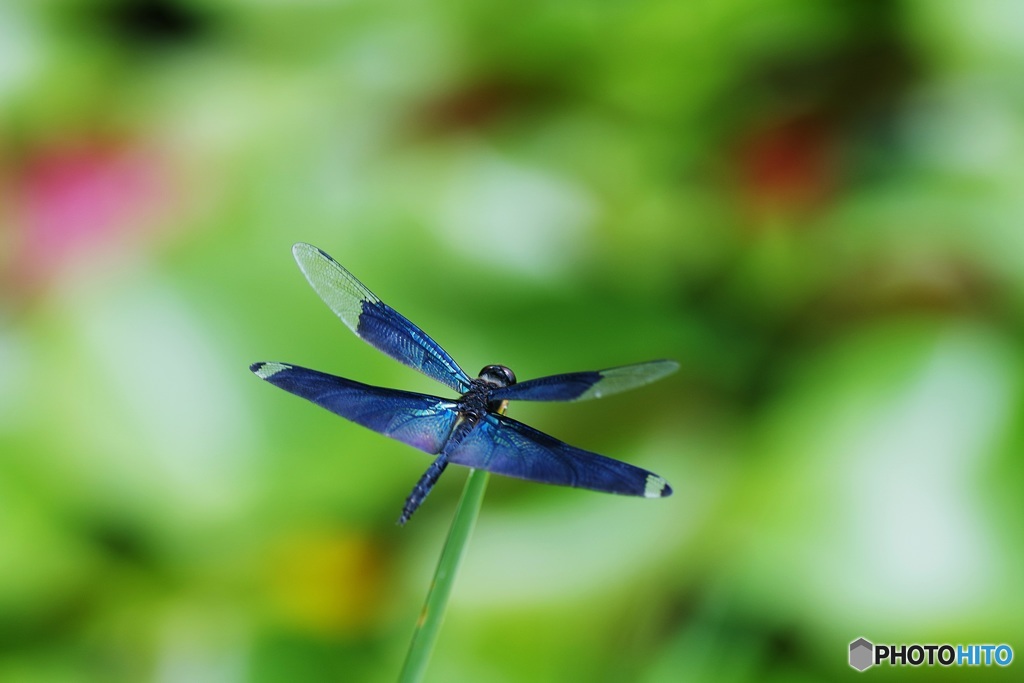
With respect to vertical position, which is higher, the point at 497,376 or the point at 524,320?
the point at 524,320

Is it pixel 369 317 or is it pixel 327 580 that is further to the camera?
pixel 327 580

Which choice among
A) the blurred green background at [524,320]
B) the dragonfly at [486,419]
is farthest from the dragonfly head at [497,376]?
the blurred green background at [524,320]

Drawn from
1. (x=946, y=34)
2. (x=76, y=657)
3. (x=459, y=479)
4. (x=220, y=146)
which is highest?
(x=946, y=34)

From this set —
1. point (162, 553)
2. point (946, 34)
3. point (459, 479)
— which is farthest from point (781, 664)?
point (946, 34)

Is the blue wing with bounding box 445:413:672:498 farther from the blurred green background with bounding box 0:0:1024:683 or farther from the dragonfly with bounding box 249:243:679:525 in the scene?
the blurred green background with bounding box 0:0:1024:683

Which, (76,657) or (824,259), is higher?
(824,259)

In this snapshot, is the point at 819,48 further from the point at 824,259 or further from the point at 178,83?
the point at 178,83
